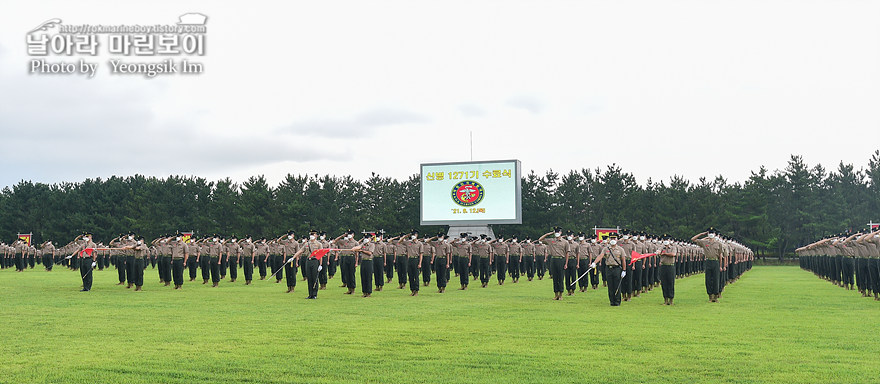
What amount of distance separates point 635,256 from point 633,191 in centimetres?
5985

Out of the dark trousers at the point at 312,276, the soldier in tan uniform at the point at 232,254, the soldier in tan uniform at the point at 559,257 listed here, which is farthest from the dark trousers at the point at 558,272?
the soldier in tan uniform at the point at 232,254

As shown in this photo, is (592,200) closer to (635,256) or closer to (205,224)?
(205,224)

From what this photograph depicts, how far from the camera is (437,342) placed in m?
A: 9.66

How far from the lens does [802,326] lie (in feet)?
37.7

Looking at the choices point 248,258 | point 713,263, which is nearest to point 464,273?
point 713,263

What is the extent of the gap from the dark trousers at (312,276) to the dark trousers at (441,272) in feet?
12.3

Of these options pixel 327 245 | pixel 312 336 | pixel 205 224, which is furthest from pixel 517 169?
pixel 205 224

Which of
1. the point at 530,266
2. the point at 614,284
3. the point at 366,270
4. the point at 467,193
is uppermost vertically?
the point at 467,193

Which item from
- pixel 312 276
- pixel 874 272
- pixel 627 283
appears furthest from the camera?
pixel 312 276

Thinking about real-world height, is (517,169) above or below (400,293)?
above

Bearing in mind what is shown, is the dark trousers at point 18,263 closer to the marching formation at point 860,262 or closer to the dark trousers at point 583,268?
the dark trousers at point 583,268

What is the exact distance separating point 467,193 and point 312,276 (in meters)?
24.9

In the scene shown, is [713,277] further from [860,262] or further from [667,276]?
[860,262]

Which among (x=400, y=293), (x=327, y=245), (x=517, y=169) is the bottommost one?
(x=400, y=293)
